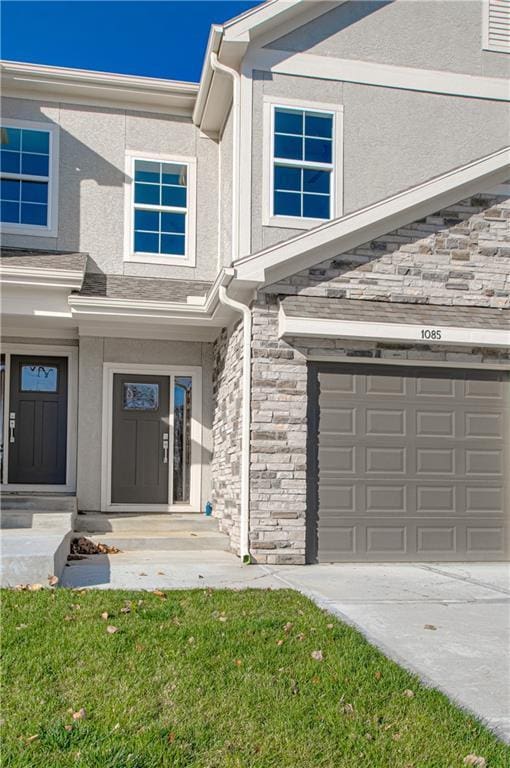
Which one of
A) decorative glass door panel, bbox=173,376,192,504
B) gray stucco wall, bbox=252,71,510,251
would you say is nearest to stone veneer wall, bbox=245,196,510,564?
gray stucco wall, bbox=252,71,510,251

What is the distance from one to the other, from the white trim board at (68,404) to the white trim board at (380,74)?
4.94m

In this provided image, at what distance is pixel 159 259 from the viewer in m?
11.2

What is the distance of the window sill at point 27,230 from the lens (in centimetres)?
1080

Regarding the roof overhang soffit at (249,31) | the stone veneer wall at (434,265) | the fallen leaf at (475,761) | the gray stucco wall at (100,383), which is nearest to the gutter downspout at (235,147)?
the roof overhang soffit at (249,31)

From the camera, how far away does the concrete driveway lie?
13.5 feet

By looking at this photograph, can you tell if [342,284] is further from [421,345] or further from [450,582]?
[450,582]

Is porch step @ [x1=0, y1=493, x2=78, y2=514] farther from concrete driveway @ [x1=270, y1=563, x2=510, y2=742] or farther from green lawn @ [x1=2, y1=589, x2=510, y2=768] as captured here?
green lawn @ [x1=2, y1=589, x2=510, y2=768]

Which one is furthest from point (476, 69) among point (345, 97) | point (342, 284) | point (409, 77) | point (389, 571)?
point (389, 571)

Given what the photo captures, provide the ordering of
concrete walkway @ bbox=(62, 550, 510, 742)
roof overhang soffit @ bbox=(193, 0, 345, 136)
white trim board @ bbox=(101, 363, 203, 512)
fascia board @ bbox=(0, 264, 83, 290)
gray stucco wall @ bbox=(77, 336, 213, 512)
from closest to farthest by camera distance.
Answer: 1. concrete walkway @ bbox=(62, 550, 510, 742)
2. roof overhang soffit @ bbox=(193, 0, 345, 136)
3. fascia board @ bbox=(0, 264, 83, 290)
4. gray stucco wall @ bbox=(77, 336, 213, 512)
5. white trim board @ bbox=(101, 363, 203, 512)

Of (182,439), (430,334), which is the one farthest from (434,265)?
(182,439)

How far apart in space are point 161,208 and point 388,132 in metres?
3.59

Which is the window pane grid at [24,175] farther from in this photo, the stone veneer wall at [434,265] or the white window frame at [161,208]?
the stone veneer wall at [434,265]

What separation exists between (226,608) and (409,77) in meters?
7.59

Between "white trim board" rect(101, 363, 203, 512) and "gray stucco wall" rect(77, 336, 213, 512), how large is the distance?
6 cm
